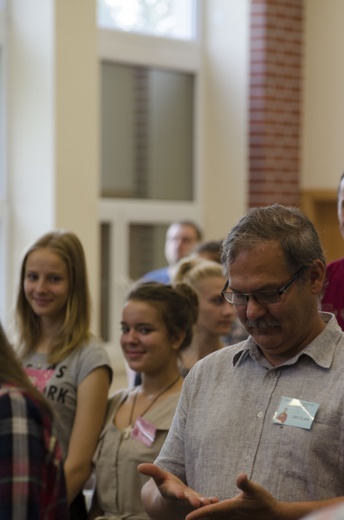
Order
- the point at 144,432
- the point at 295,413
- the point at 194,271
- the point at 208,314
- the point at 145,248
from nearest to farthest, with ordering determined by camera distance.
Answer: the point at 295,413 → the point at 144,432 → the point at 208,314 → the point at 194,271 → the point at 145,248

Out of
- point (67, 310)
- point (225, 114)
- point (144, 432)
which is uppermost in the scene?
point (225, 114)

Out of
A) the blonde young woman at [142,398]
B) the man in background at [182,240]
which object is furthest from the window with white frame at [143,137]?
the blonde young woman at [142,398]

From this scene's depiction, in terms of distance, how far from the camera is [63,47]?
6.19 meters

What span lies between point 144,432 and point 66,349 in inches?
16.8

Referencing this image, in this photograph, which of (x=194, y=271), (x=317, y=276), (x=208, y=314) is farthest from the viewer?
(x=194, y=271)

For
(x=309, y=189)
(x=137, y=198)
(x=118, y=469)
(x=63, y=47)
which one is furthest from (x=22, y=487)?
(x=309, y=189)

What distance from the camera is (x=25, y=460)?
5.27 ft

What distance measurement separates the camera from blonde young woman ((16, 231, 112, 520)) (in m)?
3.13

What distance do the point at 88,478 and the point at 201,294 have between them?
1.10 m

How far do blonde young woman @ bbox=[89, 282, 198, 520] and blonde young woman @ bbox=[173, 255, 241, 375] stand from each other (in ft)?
1.51

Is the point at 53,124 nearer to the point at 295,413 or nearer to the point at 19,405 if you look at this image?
the point at 295,413

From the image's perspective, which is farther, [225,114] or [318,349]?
[225,114]

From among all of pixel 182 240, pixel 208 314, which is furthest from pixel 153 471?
pixel 182 240

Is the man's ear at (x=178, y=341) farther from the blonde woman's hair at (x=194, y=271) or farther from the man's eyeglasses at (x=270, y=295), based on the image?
the man's eyeglasses at (x=270, y=295)
